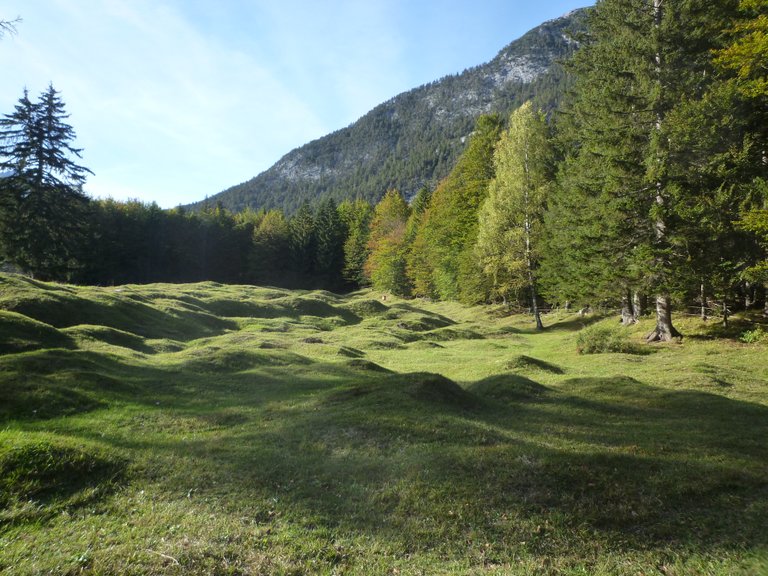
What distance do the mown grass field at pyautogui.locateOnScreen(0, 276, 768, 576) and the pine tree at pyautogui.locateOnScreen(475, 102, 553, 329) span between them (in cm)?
2009

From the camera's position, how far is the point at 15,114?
44281mm

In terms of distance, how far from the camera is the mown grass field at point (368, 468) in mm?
5449

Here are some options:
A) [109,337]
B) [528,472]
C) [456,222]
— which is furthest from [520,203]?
[528,472]

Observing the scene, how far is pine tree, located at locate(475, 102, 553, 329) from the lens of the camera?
3669 cm

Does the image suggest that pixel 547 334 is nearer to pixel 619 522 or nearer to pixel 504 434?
pixel 504 434

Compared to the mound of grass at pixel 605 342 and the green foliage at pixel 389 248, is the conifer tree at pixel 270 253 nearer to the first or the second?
the green foliage at pixel 389 248

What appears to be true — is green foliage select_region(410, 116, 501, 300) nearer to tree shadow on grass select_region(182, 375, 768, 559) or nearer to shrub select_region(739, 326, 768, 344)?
shrub select_region(739, 326, 768, 344)

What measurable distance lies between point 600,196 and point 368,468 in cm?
2264

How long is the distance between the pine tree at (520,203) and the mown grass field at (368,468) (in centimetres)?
2009

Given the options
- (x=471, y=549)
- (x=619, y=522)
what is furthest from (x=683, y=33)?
A: (x=471, y=549)

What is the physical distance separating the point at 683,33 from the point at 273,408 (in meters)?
26.8

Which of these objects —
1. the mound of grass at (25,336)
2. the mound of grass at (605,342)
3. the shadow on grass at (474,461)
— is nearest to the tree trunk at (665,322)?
the mound of grass at (605,342)

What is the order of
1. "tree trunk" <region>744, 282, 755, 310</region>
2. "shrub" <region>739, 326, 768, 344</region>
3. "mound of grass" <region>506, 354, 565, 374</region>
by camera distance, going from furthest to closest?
"tree trunk" <region>744, 282, 755, 310</region> → "shrub" <region>739, 326, 768, 344</region> → "mound of grass" <region>506, 354, 565, 374</region>

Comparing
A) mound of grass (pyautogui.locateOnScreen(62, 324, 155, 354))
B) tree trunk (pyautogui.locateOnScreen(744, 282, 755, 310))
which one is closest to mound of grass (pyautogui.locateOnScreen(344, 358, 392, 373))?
mound of grass (pyautogui.locateOnScreen(62, 324, 155, 354))
